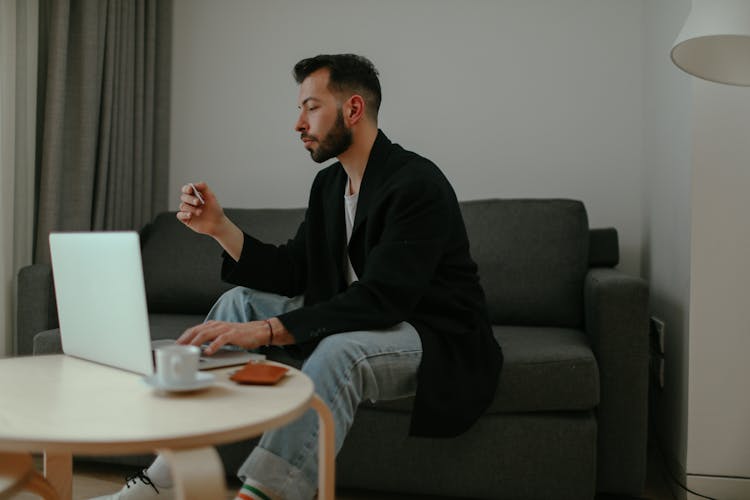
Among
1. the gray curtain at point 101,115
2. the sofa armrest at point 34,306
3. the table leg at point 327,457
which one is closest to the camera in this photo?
the table leg at point 327,457

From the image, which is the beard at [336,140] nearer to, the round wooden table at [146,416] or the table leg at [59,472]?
the round wooden table at [146,416]

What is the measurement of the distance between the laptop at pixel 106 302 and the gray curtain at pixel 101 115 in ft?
4.14

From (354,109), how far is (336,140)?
3.5 inches

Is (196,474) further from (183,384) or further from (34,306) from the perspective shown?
(34,306)

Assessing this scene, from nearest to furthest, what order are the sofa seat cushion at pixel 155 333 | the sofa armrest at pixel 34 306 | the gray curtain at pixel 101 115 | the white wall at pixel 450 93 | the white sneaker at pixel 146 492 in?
the white sneaker at pixel 146 492
the sofa seat cushion at pixel 155 333
the sofa armrest at pixel 34 306
the gray curtain at pixel 101 115
the white wall at pixel 450 93

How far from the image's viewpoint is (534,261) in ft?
7.22

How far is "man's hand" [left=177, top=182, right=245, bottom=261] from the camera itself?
161 cm

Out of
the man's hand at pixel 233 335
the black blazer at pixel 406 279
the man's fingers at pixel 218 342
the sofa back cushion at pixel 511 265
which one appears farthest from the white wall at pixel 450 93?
the man's fingers at pixel 218 342

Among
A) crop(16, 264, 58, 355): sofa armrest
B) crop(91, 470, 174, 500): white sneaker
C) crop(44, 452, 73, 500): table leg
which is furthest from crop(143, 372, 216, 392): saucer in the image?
crop(16, 264, 58, 355): sofa armrest

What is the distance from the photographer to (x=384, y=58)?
107 inches

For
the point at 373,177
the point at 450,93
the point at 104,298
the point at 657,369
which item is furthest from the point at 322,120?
the point at 657,369

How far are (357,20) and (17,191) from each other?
137cm

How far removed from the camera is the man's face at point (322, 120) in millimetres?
1671

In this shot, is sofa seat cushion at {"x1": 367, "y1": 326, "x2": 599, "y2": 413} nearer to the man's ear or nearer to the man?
the man
